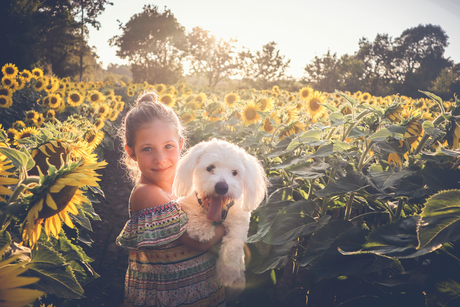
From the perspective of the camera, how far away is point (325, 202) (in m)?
1.85

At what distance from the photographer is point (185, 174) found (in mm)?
1618

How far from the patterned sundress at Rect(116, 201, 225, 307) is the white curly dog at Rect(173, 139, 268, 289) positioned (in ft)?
0.34

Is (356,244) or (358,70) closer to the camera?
(356,244)

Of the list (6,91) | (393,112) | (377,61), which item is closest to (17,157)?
(393,112)

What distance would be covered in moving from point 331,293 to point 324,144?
39.7 inches

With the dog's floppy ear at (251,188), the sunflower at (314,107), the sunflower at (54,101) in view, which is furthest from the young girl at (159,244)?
the sunflower at (54,101)

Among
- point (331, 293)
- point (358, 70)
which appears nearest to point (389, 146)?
point (331, 293)

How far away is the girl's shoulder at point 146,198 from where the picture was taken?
5.34 feet

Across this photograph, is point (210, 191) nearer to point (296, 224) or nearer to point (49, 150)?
point (296, 224)

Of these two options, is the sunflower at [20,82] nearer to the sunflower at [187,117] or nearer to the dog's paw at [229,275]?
the sunflower at [187,117]

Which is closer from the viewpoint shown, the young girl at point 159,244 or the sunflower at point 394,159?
the young girl at point 159,244

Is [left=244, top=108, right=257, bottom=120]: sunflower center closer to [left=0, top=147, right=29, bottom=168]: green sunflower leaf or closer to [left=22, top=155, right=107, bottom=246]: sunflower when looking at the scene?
[left=22, top=155, right=107, bottom=246]: sunflower

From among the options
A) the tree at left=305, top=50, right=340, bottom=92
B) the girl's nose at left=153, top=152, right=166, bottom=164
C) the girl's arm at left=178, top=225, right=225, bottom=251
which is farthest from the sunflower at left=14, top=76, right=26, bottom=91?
the tree at left=305, top=50, right=340, bottom=92

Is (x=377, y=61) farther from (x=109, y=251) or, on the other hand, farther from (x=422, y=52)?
(x=109, y=251)
